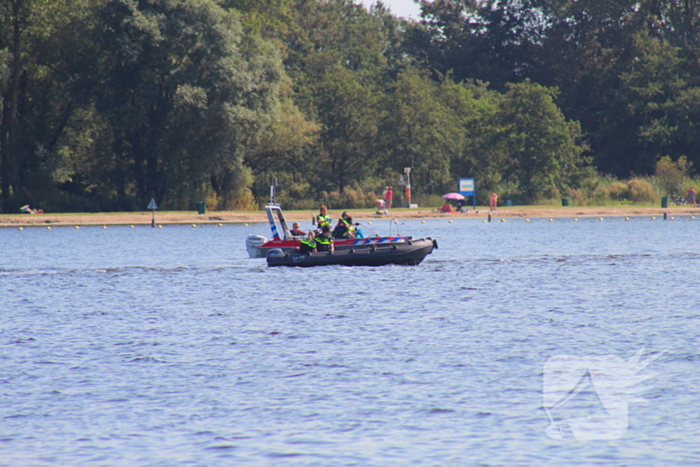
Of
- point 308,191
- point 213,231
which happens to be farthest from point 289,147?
point 213,231

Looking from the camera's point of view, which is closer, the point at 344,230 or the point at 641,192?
the point at 344,230

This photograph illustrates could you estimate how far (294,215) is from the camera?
5925 cm

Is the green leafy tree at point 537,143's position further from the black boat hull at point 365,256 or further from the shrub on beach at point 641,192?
the black boat hull at point 365,256

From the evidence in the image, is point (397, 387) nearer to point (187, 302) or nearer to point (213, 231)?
point (187, 302)

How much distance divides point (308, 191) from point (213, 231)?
19.8 m

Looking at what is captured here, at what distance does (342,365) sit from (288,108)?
54.8 m

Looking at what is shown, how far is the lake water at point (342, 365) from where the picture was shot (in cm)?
1034

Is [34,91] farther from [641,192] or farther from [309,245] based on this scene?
[641,192]

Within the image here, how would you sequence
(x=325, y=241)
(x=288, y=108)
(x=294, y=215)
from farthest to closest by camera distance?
(x=288, y=108) → (x=294, y=215) → (x=325, y=241)

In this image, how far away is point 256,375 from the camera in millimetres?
13984

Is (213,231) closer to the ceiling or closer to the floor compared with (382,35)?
closer to the floor

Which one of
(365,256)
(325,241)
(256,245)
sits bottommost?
(365,256)

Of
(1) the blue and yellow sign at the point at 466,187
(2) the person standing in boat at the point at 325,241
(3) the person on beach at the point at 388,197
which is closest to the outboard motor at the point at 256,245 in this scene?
(2) the person standing in boat at the point at 325,241

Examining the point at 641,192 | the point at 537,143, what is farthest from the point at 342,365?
the point at 641,192
